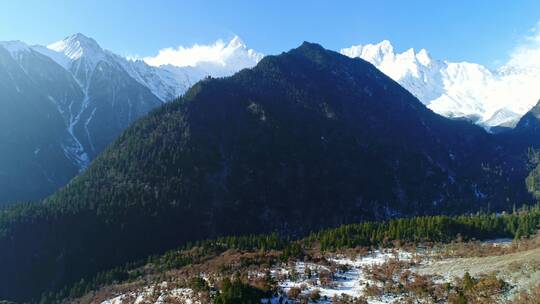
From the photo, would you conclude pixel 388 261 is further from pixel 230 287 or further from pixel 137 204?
pixel 137 204

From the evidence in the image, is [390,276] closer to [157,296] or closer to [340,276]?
[340,276]

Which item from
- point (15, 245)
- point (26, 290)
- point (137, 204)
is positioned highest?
point (137, 204)

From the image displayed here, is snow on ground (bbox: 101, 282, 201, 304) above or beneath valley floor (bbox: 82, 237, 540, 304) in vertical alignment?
beneath

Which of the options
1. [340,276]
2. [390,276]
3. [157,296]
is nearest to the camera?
[390,276]

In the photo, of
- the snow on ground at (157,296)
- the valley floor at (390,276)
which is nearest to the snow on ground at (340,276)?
the valley floor at (390,276)

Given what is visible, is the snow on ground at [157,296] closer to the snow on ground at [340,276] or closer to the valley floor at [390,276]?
the valley floor at [390,276]

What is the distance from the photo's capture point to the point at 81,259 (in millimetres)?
152125

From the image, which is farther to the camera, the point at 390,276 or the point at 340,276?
the point at 340,276

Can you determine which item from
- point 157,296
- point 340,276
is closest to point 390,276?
point 340,276

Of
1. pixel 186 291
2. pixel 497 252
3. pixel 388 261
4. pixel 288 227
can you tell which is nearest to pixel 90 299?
pixel 186 291

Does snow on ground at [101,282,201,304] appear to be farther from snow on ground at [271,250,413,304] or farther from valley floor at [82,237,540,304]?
snow on ground at [271,250,413,304]

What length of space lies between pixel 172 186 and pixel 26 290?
200 feet

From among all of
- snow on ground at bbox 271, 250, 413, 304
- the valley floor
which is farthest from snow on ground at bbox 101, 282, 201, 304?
snow on ground at bbox 271, 250, 413, 304

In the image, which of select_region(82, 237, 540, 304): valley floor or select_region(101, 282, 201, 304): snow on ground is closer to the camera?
select_region(82, 237, 540, 304): valley floor
